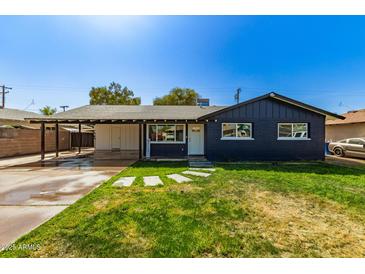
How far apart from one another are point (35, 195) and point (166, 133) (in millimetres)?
8863

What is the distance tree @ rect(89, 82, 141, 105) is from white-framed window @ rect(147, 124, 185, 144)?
2474cm

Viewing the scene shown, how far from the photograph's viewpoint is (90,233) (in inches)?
127

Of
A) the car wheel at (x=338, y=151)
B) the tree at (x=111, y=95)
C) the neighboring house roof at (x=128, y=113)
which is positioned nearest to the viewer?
the neighboring house roof at (x=128, y=113)

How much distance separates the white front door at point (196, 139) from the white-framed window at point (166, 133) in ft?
1.80

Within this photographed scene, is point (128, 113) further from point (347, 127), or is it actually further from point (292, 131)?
point (347, 127)

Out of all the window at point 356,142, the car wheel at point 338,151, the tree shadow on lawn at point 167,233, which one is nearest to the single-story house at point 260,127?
the window at point 356,142

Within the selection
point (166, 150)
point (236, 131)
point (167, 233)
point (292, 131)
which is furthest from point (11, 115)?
point (292, 131)

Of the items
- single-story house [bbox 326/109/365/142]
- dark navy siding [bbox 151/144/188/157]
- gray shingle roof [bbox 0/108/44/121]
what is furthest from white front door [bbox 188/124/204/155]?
single-story house [bbox 326/109/365/142]

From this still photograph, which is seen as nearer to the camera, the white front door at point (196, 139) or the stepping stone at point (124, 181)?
the stepping stone at point (124, 181)

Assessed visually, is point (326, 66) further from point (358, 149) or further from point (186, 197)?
point (186, 197)

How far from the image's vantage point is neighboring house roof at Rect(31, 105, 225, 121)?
1239 centimetres

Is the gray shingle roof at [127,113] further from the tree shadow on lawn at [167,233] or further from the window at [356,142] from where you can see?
the window at [356,142]

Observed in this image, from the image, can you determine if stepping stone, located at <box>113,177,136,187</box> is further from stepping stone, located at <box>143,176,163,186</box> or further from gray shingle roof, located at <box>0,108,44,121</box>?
gray shingle roof, located at <box>0,108,44,121</box>

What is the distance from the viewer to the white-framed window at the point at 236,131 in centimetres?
1212
